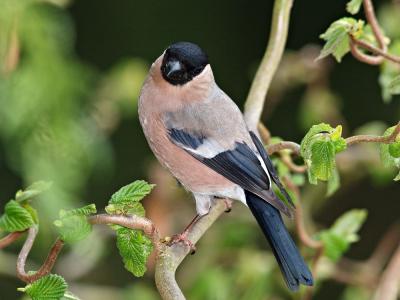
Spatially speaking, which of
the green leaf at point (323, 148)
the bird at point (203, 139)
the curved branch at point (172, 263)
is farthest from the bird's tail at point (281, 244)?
the green leaf at point (323, 148)

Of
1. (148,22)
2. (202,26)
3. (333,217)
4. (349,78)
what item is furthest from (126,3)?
(333,217)

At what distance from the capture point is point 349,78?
4.10m

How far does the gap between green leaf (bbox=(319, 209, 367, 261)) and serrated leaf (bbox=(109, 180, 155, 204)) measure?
77 centimetres

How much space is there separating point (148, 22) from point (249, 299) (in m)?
2.05

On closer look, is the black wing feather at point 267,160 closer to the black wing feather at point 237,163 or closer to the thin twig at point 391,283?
the black wing feather at point 237,163

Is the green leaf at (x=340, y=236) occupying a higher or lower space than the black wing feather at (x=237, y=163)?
lower

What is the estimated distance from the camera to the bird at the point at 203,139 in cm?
202

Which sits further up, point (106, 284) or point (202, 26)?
point (202, 26)

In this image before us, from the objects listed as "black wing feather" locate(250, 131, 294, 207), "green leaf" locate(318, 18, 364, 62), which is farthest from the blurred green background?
"green leaf" locate(318, 18, 364, 62)

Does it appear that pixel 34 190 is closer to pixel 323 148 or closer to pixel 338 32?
pixel 323 148

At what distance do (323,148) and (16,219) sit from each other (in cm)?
57

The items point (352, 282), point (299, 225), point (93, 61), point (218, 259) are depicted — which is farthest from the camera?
point (93, 61)

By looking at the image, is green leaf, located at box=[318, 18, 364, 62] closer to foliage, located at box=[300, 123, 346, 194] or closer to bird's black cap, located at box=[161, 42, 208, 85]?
foliage, located at box=[300, 123, 346, 194]

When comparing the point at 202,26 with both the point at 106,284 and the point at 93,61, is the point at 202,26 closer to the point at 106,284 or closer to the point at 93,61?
the point at 93,61
